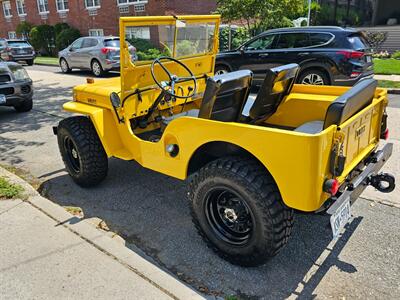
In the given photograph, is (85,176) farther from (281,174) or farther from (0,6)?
(0,6)

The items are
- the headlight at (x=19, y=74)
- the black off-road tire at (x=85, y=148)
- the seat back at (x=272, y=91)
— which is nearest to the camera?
the seat back at (x=272, y=91)

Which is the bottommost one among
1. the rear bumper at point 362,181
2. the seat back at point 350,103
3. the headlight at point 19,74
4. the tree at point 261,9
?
the rear bumper at point 362,181

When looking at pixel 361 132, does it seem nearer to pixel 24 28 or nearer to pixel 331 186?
pixel 331 186

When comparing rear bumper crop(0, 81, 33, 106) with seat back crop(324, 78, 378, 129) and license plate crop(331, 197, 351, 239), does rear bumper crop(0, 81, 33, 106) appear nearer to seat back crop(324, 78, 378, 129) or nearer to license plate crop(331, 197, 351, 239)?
seat back crop(324, 78, 378, 129)

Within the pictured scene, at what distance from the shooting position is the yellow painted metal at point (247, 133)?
2289 millimetres

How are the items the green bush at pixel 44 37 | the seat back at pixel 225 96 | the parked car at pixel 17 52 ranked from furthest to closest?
the green bush at pixel 44 37, the parked car at pixel 17 52, the seat back at pixel 225 96

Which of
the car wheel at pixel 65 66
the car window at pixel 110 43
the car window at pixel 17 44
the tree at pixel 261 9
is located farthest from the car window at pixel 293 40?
the car window at pixel 17 44

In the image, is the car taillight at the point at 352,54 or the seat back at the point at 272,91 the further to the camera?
the car taillight at the point at 352,54

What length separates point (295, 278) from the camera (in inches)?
107

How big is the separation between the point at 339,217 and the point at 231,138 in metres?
0.92

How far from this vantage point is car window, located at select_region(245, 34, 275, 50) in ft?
31.3

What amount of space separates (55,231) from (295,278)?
7.00 ft

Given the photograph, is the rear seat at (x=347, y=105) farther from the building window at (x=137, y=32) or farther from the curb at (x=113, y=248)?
the building window at (x=137, y=32)

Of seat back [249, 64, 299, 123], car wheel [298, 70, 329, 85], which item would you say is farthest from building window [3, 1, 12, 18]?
seat back [249, 64, 299, 123]
